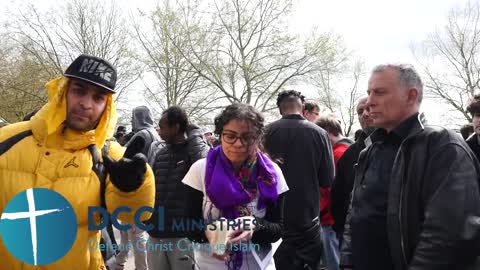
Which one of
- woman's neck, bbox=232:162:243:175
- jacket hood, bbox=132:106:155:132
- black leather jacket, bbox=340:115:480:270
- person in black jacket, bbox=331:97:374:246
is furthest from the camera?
jacket hood, bbox=132:106:155:132

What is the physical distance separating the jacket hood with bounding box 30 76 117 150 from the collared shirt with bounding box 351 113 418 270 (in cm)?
141

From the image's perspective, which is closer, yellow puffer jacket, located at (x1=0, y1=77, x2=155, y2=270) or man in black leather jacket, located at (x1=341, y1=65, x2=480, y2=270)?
man in black leather jacket, located at (x1=341, y1=65, x2=480, y2=270)

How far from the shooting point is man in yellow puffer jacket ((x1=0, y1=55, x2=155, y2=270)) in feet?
6.90

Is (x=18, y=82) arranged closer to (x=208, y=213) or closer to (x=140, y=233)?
(x=140, y=233)

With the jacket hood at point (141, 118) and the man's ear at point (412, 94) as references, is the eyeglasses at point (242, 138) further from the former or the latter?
the jacket hood at point (141, 118)

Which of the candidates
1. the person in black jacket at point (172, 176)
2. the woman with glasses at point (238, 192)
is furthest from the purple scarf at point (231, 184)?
the person in black jacket at point (172, 176)

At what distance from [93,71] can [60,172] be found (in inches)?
20.7

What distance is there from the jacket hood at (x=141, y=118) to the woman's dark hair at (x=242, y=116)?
288 cm

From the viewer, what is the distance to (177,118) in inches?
166

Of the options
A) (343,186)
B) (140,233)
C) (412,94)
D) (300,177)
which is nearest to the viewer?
(412,94)

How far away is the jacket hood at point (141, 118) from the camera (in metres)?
5.47

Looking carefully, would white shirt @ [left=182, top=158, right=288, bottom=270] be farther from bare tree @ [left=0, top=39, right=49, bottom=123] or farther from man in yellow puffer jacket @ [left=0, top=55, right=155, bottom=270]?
bare tree @ [left=0, top=39, right=49, bottom=123]

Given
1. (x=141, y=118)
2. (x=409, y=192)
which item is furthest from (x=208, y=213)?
(x=141, y=118)

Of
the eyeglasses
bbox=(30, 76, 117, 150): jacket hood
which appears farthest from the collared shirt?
bbox=(30, 76, 117, 150): jacket hood
